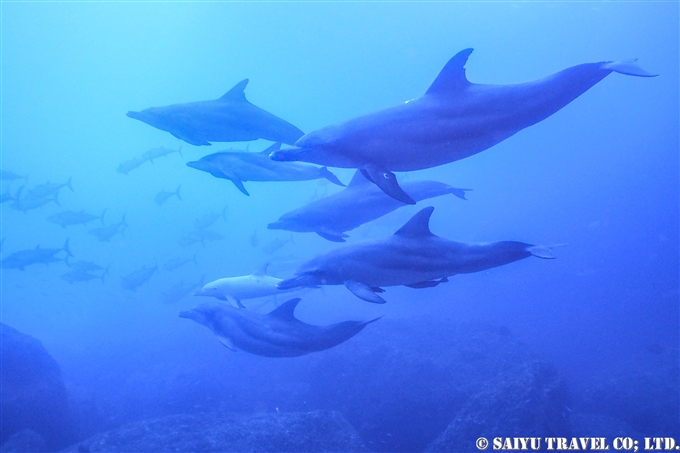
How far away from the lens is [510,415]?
7773 millimetres

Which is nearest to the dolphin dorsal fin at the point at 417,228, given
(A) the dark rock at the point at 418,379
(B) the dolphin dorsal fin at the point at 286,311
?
(B) the dolphin dorsal fin at the point at 286,311

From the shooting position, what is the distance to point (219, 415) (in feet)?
33.7

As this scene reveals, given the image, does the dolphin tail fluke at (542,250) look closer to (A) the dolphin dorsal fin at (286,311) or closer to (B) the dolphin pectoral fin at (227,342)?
(A) the dolphin dorsal fin at (286,311)

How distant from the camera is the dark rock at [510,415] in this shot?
7.54 meters

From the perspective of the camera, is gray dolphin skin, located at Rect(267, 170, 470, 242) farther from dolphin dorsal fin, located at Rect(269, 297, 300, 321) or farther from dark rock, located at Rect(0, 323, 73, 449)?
dark rock, located at Rect(0, 323, 73, 449)

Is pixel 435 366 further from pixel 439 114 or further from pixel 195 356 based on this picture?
pixel 195 356

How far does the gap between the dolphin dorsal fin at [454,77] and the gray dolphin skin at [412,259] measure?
1.06 meters

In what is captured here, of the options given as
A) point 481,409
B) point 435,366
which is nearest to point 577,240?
point 435,366

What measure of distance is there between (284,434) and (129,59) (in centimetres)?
7727

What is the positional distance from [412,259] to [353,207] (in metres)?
1.55

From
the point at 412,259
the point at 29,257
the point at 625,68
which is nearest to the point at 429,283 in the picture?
the point at 412,259

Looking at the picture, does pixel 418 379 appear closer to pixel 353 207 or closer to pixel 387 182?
pixel 353 207

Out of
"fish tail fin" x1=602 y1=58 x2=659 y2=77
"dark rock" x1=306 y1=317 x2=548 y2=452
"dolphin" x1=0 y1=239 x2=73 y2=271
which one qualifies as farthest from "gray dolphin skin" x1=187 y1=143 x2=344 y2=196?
"dolphin" x1=0 y1=239 x2=73 y2=271

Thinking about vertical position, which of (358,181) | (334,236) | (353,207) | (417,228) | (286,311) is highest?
(358,181)
